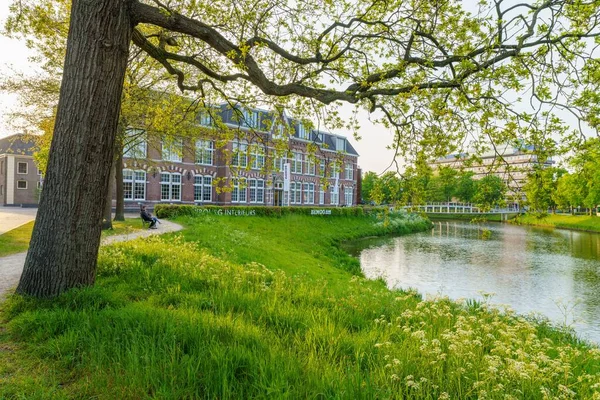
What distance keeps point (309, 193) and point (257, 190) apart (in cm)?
822

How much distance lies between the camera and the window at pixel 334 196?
170ft

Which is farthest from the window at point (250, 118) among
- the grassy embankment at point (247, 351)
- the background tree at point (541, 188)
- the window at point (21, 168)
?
the window at point (21, 168)

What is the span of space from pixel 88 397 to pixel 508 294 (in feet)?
41.4

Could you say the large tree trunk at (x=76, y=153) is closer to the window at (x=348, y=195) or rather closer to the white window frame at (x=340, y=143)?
the white window frame at (x=340, y=143)

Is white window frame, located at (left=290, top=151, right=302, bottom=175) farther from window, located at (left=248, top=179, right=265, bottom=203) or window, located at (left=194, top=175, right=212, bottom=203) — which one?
window, located at (left=194, top=175, right=212, bottom=203)

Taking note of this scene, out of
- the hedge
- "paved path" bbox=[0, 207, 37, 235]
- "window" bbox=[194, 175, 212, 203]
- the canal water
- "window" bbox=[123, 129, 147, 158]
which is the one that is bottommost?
the canal water

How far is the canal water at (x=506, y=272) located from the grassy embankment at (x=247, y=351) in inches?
98.7

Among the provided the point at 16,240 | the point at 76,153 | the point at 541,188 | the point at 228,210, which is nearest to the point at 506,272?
the point at 541,188

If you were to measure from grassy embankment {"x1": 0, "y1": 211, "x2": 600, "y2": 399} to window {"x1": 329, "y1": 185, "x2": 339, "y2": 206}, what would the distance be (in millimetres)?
46004

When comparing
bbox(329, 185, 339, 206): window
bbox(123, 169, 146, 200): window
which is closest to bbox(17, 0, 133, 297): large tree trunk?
bbox(123, 169, 146, 200): window

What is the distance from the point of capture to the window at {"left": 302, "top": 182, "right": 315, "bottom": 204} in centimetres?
4722

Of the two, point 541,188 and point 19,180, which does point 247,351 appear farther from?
point 19,180

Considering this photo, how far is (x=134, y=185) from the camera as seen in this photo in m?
32.5

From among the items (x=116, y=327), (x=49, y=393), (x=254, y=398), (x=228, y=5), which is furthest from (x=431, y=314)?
(x=228, y=5)
